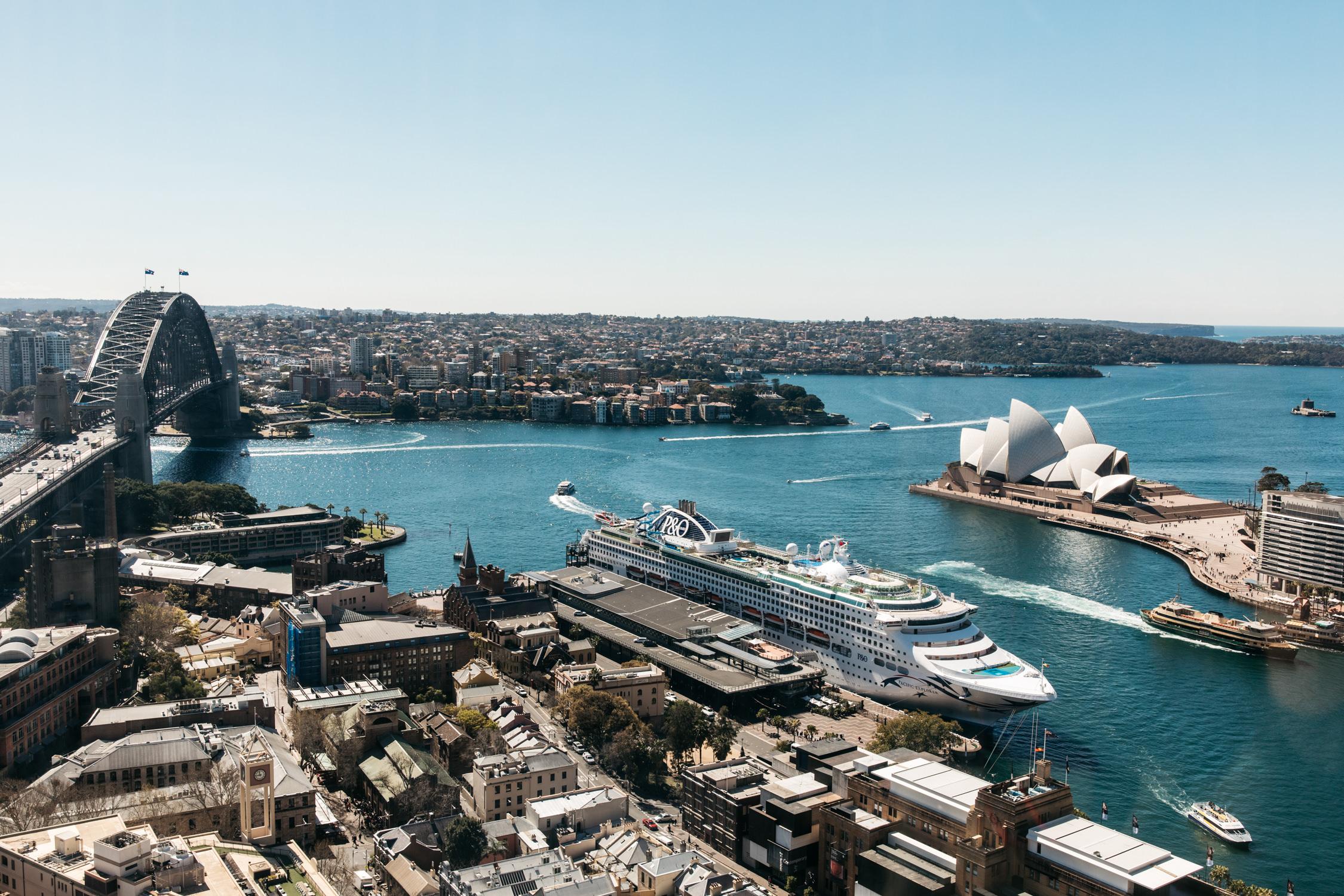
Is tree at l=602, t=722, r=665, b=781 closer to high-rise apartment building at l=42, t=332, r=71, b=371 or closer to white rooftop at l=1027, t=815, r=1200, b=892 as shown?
white rooftop at l=1027, t=815, r=1200, b=892

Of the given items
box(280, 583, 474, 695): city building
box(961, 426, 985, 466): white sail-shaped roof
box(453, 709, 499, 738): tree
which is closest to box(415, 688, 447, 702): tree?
box(280, 583, 474, 695): city building

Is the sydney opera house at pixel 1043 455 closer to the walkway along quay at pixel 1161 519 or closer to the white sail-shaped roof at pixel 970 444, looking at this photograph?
the white sail-shaped roof at pixel 970 444

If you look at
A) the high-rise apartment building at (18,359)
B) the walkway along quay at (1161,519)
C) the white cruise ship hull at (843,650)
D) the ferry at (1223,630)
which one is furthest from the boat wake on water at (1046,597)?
the high-rise apartment building at (18,359)

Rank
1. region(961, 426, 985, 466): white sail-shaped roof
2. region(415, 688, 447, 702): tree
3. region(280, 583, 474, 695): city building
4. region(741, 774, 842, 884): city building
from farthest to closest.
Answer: region(961, 426, 985, 466): white sail-shaped roof < region(280, 583, 474, 695): city building < region(415, 688, 447, 702): tree < region(741, 774, 842, 884): city building

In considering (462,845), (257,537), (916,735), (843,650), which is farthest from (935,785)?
(257,537)

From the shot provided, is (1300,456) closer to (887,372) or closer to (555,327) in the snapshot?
(887,372)
